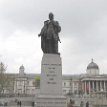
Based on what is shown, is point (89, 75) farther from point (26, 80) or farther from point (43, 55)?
point (43, 55)

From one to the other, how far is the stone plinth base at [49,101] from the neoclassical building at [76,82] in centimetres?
13048

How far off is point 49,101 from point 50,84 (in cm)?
125

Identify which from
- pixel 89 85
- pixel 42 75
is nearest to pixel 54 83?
pixel 42 75

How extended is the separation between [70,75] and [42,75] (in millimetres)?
176682

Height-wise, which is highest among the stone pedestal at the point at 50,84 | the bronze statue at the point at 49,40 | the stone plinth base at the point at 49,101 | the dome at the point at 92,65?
the dome at the point at 92,65

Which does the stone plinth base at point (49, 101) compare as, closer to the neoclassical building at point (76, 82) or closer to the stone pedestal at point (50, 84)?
the stone pedestal at point (50, 84)

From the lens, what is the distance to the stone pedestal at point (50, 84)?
21.1 metres

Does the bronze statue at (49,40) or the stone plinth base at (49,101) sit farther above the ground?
the bronze statue at (49,40)

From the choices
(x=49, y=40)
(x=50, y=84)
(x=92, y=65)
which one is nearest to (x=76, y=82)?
(x=92, y=65)

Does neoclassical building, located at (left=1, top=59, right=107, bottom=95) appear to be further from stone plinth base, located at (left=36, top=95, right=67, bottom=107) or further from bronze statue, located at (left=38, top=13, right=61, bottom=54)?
stone plinth base, located at (left=36, top=95, right=67, bottom=107)

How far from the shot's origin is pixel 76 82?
184625 millimetres

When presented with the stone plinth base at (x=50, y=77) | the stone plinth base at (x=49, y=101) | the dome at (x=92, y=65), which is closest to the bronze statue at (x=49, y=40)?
the stone plinth base at (x=50, y=77)

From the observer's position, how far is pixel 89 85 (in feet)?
531

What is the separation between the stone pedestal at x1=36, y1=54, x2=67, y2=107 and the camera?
2112 centimetres
